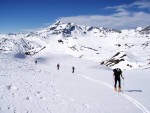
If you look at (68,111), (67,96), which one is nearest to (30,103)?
(68,111)

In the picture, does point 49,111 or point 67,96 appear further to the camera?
point 67,96

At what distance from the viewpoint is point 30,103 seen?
1299 centimetres

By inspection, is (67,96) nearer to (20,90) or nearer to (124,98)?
(20,90)

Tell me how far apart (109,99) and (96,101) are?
1.52 metres

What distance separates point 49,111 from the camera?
481 inches

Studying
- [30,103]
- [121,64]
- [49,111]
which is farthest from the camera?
[121,64]

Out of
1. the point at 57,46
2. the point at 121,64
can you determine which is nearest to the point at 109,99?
the point at 121,64

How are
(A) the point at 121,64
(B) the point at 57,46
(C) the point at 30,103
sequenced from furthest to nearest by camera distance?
(B) the point at 57,46, (A) the point at 121,64, (C) the point at 30,103

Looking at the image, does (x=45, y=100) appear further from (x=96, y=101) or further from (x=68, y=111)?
(x=96, y=101)

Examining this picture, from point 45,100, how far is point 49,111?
202 cm

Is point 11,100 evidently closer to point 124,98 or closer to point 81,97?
point 81,97

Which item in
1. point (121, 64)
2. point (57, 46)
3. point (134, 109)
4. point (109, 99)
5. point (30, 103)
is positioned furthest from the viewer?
point (57, 46)

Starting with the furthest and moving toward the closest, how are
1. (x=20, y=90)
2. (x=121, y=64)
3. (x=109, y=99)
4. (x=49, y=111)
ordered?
(x=121, y=64)
(x=109, y=99)
(x=20, y=90)
(x=49, y=111)

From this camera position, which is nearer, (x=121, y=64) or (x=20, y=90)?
(x=20, y=90)
